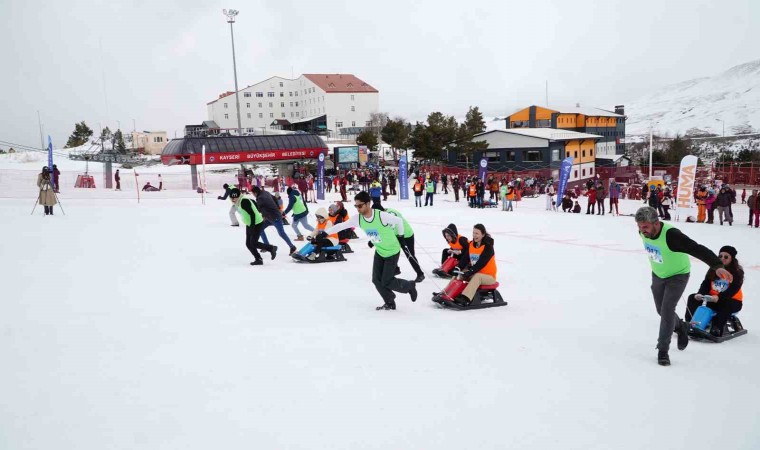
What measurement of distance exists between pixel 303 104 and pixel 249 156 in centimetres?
4446

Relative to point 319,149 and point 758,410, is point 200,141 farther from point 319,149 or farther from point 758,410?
point 758,410

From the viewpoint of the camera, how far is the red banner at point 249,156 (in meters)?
42.3

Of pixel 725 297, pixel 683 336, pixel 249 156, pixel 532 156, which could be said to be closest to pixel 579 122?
pixel 532 156

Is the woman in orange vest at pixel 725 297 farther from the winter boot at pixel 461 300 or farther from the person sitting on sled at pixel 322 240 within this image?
the person sitting on sled at pixel 322 240

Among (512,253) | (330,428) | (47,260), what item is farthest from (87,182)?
(330,428)

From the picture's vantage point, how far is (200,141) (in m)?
42.6

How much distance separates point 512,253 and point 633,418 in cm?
838

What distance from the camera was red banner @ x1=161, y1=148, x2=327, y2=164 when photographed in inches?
1667

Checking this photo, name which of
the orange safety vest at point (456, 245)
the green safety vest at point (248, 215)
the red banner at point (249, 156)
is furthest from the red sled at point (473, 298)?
the red banner at point (249, 156)

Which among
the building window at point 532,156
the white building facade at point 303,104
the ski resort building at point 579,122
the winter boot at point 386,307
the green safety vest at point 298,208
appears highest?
the white building facade at point 303,104

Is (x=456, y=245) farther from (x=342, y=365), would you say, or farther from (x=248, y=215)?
(x=342, y=365)

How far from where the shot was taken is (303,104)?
285 feet

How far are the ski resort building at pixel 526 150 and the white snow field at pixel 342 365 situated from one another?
3966cm

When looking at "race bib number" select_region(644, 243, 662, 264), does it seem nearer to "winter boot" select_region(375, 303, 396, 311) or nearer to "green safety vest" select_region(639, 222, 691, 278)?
"green safety vest" select_region(639, 222, 691, 278)
